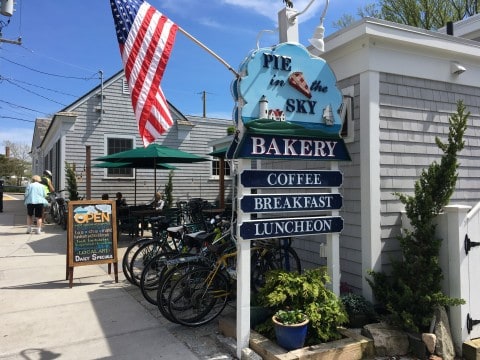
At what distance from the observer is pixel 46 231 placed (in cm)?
1132

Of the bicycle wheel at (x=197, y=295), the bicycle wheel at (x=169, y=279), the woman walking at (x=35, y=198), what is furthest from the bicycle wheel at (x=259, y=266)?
the woman walking at (x=35, y=198)

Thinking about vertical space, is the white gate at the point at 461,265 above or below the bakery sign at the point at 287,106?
below

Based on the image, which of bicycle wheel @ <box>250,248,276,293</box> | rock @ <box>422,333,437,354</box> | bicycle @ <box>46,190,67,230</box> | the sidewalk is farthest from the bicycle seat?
bicycle @ <box>46,190,67,230</box>

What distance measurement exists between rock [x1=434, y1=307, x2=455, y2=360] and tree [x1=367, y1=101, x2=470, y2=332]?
9 centimetres

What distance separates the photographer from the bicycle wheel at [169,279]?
4059mm

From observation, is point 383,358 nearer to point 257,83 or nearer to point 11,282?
point 257,83

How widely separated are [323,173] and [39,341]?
3.21 metres

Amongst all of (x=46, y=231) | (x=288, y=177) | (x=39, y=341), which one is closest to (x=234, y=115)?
(x=288, y=177)

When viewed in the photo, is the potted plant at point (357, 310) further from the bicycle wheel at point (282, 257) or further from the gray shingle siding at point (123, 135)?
the gray shingle siding at point (123, 135)

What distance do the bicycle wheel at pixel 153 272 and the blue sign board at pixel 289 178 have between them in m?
1.38

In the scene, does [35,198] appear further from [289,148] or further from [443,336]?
[443,336]

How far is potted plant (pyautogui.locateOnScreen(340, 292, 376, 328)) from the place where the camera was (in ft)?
13.4

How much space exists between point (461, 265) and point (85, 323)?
12.7 ft

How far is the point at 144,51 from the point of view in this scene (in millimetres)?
3869
